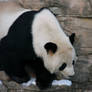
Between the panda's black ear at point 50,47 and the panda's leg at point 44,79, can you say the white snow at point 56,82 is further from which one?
the panda's black ear at point 50,47

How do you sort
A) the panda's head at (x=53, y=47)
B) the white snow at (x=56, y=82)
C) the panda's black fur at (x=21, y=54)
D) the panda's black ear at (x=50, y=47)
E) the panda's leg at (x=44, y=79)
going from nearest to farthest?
the panda's black ear at (x=50, y=47) < the panda's head at (x=53, y=47) < the panda's black fur at (x=21, y=54) < the panda's leg at (x=44, y=79) < the white snow at (x=56, y=82)

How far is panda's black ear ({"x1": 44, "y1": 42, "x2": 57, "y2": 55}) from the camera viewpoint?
A: 17.0 feet

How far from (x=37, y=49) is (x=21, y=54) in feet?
0.81

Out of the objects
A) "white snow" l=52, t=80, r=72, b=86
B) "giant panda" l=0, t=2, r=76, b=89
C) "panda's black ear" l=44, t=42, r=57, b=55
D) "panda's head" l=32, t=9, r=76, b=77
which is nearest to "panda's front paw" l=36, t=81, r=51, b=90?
"giant panda" l=0, t=2, r=76, b=89

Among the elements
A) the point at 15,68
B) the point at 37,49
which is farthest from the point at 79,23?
the point at 15,68


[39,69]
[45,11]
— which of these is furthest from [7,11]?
[39,69]

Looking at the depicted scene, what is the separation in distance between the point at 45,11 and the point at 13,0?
0.86m

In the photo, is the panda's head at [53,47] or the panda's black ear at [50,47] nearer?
the panda's black ear at [50,47]

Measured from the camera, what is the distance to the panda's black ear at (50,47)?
17.0ft

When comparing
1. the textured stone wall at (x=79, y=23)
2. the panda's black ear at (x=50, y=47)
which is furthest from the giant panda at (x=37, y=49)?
the textured stone wall at (x=79, y=23)

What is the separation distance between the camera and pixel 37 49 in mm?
5352

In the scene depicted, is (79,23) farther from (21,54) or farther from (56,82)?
(21,54)

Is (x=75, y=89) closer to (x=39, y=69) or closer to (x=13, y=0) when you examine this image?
(x=39, y=69)

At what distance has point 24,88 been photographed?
562 cm
